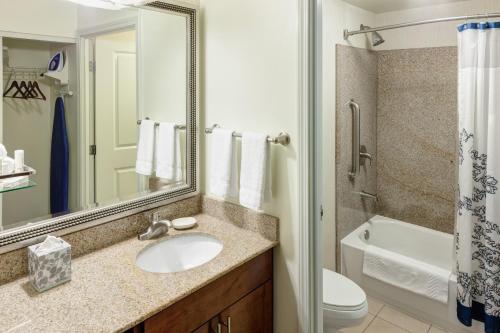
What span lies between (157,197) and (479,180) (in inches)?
74.2

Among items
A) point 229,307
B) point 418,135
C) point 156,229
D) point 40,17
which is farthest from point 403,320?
point 40,17

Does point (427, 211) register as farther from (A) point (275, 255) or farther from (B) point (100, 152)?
(B) point (100, 152)

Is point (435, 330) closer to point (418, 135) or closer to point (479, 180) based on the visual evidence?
point (479, 180)

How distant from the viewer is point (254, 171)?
1.45 m

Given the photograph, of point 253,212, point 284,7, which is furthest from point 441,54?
point 253,212

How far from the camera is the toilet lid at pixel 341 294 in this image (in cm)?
169

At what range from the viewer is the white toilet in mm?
1676

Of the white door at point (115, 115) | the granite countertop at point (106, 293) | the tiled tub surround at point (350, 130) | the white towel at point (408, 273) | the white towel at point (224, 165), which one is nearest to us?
the granite countertop at point (106, 293)

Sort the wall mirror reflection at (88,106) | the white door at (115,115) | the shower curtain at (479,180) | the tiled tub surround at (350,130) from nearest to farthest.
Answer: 1. the wall mirror reflection at (88,106)
2. the white door at (115,115)
3. the shower curtain at (479,180)
4. the tiled tub surround at (350,130)

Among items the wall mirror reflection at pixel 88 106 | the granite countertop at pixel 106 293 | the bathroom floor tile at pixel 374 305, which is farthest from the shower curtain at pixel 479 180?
the wall mirror reflection at pixel 88 106

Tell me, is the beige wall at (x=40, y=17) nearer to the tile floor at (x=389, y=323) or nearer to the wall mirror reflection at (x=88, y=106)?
the wall mirror reflection at (x=88, y=106)

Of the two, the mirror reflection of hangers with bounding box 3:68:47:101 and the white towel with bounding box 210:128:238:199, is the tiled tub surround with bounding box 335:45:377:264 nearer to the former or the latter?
the white towel with bounding box 210:128:238:199

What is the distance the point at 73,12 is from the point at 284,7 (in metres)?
0.81

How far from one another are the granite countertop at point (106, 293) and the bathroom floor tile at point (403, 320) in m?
1.38
